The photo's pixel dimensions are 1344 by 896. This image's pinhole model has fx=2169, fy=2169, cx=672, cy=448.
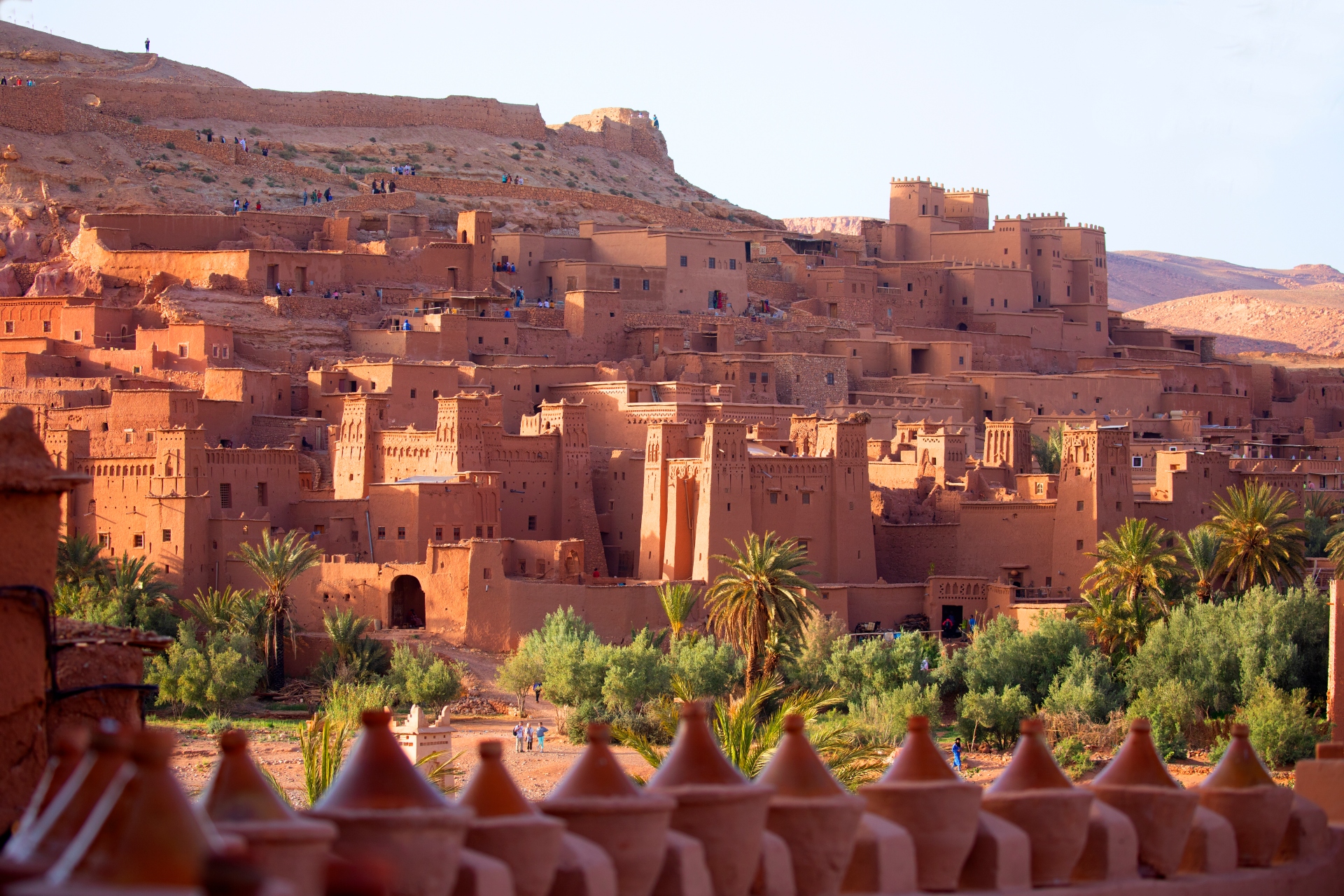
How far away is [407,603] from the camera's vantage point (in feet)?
124

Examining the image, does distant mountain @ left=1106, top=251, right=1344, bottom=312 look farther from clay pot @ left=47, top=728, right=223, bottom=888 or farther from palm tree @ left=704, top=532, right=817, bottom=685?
clay pot @ left=47, top=728, right=223, bottom=888

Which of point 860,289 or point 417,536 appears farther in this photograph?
point 860,289

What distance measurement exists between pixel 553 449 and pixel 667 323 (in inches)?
477

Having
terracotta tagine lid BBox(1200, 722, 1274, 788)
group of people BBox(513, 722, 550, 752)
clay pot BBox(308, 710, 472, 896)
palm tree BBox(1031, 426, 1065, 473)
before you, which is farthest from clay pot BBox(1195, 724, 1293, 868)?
palm tree BBox(1031, 426, 1065, 473)

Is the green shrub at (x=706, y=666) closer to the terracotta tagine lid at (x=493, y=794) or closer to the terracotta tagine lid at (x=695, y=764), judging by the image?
the terracotta tagine lid at (x=695, y=764)

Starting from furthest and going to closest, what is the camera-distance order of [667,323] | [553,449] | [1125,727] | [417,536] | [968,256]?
1. [968,256]
2. [667,323]
3. [553,449]
4. [417,536]
5. [1125,727]

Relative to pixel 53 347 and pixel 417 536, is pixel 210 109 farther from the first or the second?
pixel 417 536

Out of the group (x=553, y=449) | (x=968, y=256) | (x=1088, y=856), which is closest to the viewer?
(x=1088, y=856)

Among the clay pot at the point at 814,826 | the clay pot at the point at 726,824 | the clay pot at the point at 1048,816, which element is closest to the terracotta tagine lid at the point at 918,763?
the clay pot at the point at 1048,816

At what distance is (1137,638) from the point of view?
3459 centimetres

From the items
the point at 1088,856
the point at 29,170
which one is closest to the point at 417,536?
the point at 29,170

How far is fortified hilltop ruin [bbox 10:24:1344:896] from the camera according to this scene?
25.6ft

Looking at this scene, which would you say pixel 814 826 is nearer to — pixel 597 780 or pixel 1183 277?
pixel 597 780

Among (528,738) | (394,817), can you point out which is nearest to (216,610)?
(528,738)
